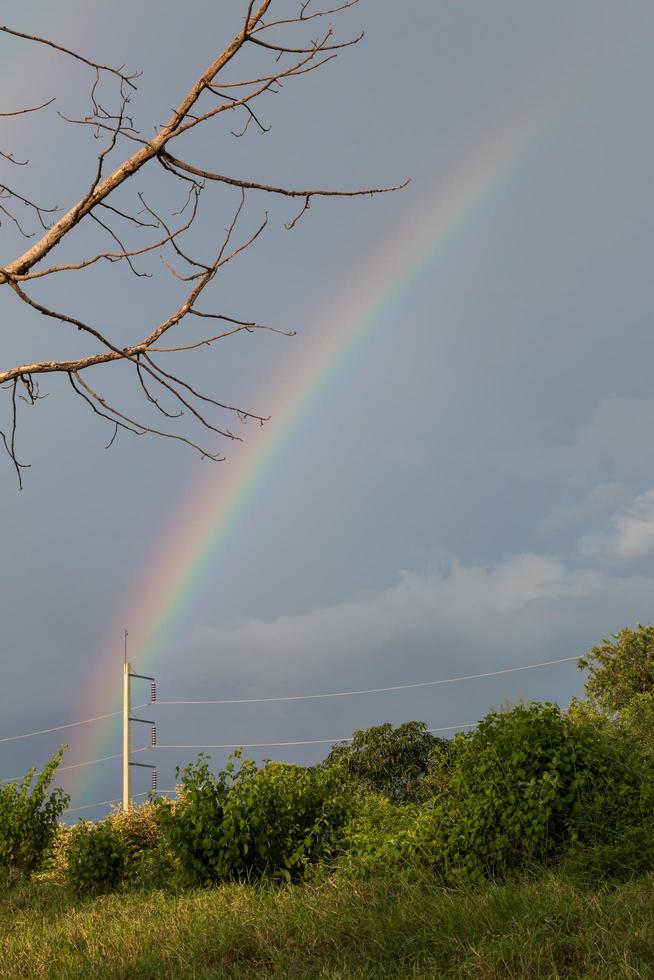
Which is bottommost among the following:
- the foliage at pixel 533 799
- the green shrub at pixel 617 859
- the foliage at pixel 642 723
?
the green shrub at pixel 617 859

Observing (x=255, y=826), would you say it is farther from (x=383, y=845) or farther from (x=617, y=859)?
(x=617, y=859)

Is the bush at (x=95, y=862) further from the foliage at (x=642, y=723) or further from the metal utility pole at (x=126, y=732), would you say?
the metal utility pole at (x=126, y=732)

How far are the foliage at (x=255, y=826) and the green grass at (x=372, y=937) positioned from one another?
1.20m

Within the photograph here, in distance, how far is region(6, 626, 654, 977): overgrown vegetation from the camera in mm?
4477

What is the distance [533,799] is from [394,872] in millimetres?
1089

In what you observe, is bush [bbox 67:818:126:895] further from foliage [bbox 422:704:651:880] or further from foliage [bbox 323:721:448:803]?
foliage [bbox 323:721:448:803]

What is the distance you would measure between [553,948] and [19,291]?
3.82 meters

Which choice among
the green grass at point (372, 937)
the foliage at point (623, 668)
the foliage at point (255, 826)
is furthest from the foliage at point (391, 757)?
the green grass at point (372, 937)

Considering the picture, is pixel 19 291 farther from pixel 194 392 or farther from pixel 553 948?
pixel 553 948

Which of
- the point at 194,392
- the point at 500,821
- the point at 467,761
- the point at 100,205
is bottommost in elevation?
the point at 500,821

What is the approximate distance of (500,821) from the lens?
622 cm

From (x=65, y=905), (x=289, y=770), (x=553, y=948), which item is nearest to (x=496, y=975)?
(x=553, y=948)

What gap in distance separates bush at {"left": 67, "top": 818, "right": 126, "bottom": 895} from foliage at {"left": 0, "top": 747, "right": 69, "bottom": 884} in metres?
1.87

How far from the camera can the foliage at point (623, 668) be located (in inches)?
858
